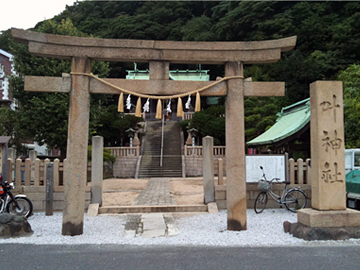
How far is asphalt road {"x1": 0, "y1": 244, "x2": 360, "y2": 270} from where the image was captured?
4449mm

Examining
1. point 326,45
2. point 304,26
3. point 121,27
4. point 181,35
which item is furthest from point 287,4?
point 121,27

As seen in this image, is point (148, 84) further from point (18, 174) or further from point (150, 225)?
point (18, 174)

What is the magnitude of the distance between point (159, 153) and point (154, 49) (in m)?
19.8

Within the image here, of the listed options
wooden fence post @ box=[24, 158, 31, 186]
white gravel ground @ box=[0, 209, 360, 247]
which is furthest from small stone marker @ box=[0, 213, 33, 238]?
wooden fence post @ box=[24, 158, 31, 186]

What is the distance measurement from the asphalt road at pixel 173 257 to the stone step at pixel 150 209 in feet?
11.0

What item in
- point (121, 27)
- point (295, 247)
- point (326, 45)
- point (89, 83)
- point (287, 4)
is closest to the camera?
point (295, 247)

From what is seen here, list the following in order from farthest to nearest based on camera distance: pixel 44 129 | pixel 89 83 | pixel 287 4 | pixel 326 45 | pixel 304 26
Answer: pixel 287 4, pixel 304 26, pixel 326 45, pixel 44 129, pixel 89 83

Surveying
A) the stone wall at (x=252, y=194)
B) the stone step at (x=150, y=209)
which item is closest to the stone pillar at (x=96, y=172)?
the stone step at (x=150, y=209)

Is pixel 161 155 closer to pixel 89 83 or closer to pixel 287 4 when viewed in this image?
pixel 89 83

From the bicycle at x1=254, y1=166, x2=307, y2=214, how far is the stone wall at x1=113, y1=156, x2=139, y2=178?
15345 mm

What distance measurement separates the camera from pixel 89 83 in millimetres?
6344

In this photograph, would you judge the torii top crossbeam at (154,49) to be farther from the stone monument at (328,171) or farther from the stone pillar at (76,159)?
the stone monument at (328,171)

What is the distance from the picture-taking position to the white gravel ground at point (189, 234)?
5715 mm

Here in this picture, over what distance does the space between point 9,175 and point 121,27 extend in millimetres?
43423
